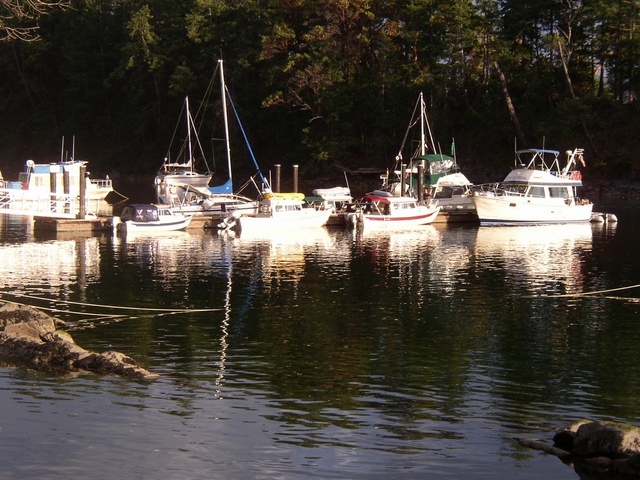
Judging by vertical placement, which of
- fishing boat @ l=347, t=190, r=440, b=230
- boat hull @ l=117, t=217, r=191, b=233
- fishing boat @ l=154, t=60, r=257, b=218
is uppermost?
fishing boat @ l=154, t=60, r=257, b=218

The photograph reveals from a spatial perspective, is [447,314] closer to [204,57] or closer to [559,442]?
[559,442]

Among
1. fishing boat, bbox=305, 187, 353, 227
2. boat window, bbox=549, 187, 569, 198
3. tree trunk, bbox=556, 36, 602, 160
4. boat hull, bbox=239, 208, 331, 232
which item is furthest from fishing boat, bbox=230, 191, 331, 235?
tree trunk, bbox=556, 36, 602, 160

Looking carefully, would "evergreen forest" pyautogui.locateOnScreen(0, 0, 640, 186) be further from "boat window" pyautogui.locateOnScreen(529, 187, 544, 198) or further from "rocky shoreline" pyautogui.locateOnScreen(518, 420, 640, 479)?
"rocky shoreline" pyautogui.locateOnScreen(518, 420, 640, 479)

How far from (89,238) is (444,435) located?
38884 mm

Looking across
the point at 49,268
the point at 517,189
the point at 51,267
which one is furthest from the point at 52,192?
the point at 517,189

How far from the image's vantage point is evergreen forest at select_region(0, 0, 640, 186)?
80688 mm

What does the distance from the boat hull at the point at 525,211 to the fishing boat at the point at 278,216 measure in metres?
10.8

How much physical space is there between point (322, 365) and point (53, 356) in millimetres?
6490

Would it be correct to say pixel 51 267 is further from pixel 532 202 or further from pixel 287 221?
pixel 532 202

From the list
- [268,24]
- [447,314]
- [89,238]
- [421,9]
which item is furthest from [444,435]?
[268,24]

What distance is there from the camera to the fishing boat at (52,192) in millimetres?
54938

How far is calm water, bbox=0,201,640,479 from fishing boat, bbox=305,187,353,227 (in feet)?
52.9

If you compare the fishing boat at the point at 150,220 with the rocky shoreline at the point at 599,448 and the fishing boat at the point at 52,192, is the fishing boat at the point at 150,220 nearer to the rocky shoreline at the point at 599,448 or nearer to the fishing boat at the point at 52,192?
the fishing boat at the point at 52,192

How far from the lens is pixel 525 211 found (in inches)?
2489
